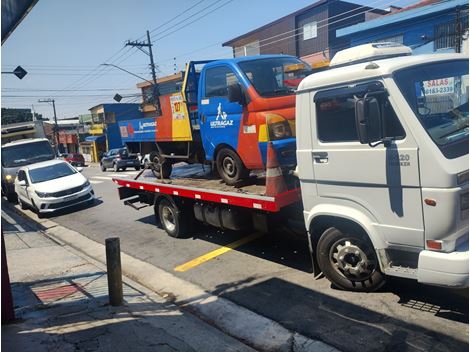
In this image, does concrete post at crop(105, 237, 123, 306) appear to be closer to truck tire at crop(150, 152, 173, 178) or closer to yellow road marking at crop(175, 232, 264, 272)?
yellow road marking at crop(175, 232, 264, 272)

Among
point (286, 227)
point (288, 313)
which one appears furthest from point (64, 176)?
point (288, 313)

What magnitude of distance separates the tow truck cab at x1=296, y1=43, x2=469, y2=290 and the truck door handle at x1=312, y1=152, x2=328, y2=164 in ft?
0.04

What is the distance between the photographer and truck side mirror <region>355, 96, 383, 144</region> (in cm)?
383

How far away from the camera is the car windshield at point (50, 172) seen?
500 inches

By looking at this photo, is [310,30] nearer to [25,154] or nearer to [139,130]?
[25,154]

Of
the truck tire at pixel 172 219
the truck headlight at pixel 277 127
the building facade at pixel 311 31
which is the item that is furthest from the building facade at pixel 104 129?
the truck headlight at pixel 277 127

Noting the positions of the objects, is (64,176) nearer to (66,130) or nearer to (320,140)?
(320,140)

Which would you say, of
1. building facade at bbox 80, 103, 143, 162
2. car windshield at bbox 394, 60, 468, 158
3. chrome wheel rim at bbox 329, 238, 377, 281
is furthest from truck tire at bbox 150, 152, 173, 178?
Result: building facade at bbox 80, 103, 143, 162

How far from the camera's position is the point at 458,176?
3617 mm

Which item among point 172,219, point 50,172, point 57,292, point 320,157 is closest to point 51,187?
point 50,172

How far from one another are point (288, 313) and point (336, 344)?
31.6 inches

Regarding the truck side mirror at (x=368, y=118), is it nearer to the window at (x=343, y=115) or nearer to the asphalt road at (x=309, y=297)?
the window at (x=343, y=115)

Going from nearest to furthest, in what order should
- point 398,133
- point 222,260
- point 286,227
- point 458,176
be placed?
1. point 458,176
2. point 398,133
3. point 286,227
4. point 222,260

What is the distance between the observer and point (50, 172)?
42.8 feet
